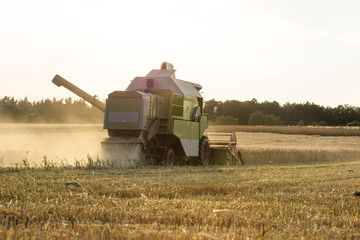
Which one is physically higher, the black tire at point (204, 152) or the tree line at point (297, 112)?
the tree line at point (297, 112)

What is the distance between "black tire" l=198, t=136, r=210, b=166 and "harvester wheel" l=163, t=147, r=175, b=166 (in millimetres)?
2100

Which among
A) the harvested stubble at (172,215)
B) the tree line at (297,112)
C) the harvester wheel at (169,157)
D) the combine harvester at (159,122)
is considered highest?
the tree line at (297,112)

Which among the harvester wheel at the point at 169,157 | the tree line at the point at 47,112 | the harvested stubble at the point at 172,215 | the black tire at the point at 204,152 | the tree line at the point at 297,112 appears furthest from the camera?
the tree line at the point at 297,112

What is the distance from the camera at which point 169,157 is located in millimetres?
17094

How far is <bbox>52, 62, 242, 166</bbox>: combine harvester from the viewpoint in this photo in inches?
636

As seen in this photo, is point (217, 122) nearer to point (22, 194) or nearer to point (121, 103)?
point (121, 103)

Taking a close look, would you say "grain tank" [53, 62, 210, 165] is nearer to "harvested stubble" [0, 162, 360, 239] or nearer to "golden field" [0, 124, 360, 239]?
"golden field" [0, 124, 360, 239]

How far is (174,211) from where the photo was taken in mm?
5398

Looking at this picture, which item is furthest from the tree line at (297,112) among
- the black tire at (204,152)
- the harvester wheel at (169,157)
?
the harvester wheel at (169,157)

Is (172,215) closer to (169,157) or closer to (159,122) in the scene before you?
(169,157)

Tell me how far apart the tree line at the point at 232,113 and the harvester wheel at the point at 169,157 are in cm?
331

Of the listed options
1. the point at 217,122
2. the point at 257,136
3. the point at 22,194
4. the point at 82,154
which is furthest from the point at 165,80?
the point at 217,122

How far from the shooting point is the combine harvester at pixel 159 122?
16156mm

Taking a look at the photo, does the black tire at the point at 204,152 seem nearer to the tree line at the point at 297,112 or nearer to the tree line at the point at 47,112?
the tree line at the point at 47,112
